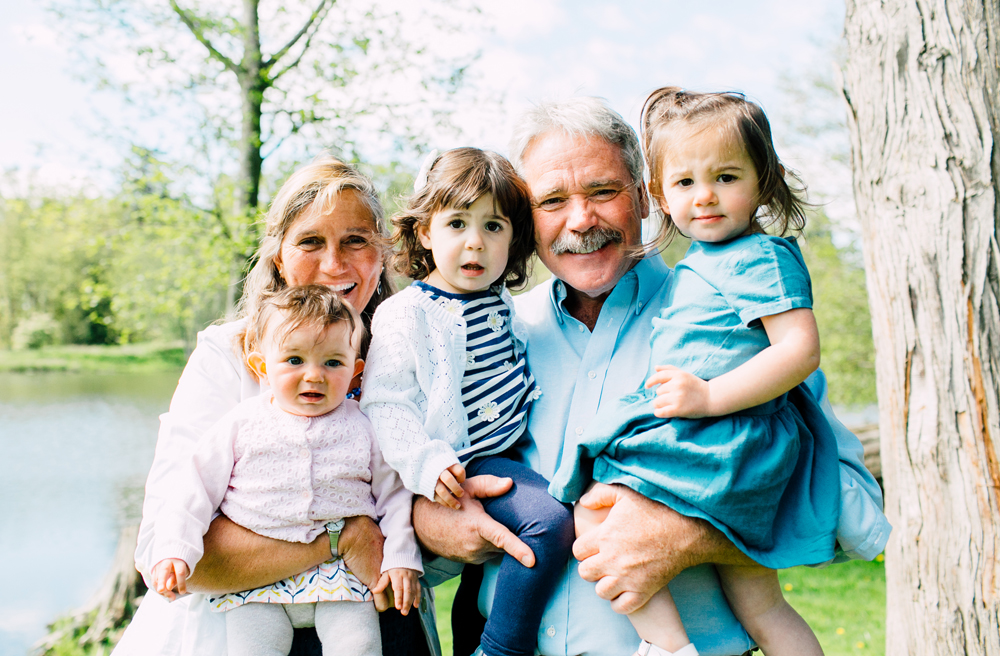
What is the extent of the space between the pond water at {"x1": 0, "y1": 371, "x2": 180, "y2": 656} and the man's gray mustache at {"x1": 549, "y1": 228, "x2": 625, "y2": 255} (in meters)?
7.83

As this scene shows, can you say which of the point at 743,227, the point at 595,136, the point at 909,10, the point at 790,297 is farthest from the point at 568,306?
the point at 909,10

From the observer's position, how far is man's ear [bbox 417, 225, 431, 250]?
2135mm

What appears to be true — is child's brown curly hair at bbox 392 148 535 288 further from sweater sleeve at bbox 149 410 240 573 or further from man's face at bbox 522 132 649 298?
sweater sleeve at bbox 149 410 240 573

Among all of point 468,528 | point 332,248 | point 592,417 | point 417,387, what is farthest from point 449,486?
point 332,248

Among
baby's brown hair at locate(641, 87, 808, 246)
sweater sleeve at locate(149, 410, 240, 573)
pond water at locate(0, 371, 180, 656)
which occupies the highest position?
baby's brown hair at locate(641, 87, 808, 246)

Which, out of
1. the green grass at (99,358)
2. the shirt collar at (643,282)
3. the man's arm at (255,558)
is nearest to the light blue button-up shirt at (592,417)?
the shirt collar at (643,282)

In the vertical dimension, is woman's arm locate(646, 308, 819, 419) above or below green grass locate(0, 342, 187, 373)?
above

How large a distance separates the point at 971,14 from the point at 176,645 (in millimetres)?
4189

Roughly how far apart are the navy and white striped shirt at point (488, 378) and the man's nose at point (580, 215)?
342mm

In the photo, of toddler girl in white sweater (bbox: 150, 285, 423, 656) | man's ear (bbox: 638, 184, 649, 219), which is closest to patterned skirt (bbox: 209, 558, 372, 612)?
toddler girl in white sweater (bbox: 150, 285, 423, 656)

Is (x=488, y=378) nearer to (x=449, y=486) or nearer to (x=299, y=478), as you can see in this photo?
(x=449, y=486)

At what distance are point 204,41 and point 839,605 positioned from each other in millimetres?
9797

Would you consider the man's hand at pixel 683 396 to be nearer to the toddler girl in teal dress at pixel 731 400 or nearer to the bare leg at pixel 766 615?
the toddler girl in teal dress at pixel 731 400

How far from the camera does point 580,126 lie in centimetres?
226
